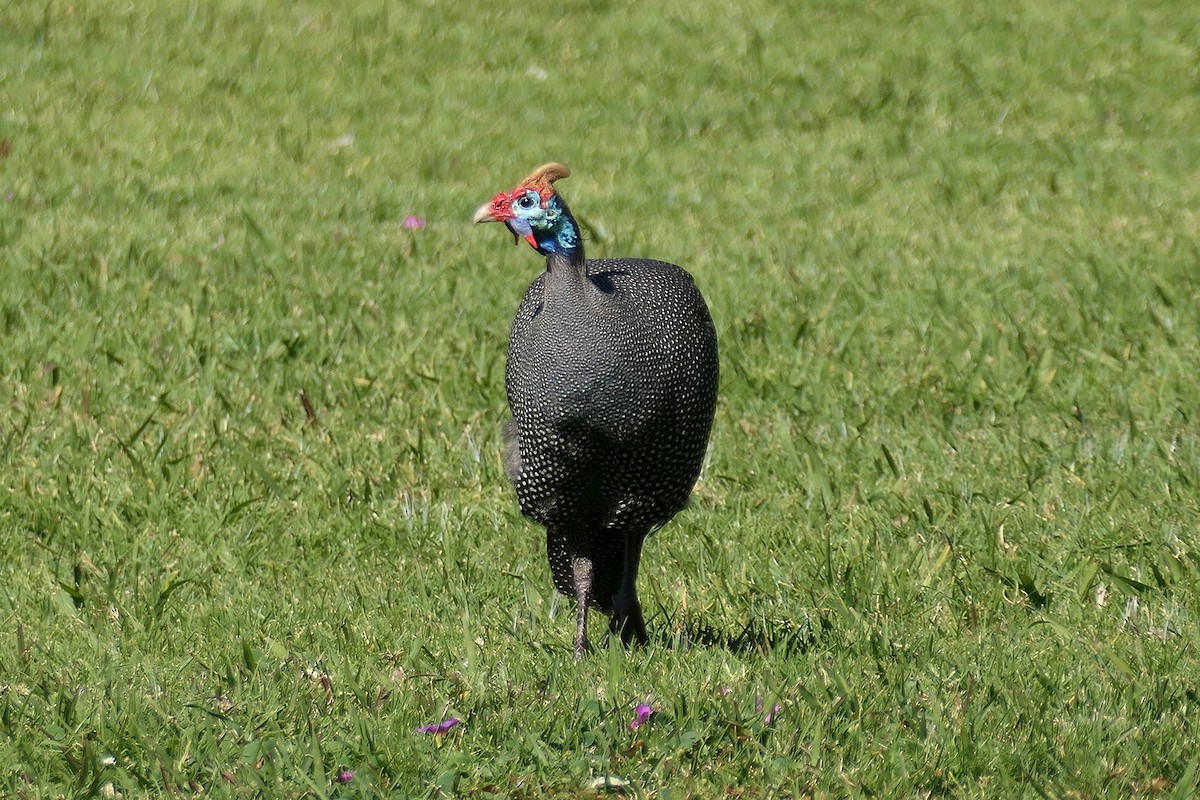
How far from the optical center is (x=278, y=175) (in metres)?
9.41

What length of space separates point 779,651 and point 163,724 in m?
1.59

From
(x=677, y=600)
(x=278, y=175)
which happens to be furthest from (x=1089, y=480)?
(x=278, y=175)

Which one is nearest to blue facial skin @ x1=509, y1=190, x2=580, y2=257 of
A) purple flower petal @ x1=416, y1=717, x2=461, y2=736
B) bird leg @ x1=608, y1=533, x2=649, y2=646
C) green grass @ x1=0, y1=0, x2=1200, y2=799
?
bird leg @ x1=608, y1=533, x2=649, y2=646

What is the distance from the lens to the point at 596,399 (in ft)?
13.7

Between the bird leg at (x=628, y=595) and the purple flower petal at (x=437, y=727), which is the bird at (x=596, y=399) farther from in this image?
the purple flower petal at (x=437, y=727)

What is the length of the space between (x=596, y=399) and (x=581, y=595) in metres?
0.66

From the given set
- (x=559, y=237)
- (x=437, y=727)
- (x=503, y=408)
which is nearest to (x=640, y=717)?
(x=437, y=727)

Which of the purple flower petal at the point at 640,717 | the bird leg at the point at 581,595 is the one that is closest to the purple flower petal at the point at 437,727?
the purple flower petal at the point at 640,717

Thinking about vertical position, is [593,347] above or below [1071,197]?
above

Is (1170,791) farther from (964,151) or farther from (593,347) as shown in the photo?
(964,151)

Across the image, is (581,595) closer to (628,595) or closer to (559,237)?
(628,595)

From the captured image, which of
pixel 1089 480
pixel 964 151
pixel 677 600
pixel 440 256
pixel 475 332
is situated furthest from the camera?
pixel 964 151

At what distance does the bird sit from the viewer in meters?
4.20

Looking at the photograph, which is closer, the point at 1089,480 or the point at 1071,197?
the point at 1089,480
